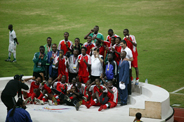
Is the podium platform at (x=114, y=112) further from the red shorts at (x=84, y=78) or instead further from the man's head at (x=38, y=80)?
the red shorts at (x=84, y=78)

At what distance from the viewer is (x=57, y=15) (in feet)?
101

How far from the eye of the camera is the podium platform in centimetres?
1007

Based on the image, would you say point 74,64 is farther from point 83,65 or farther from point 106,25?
point 106,25

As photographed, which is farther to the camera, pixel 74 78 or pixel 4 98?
pixel 74 78

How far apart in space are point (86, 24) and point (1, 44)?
741cm

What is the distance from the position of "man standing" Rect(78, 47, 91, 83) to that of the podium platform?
1.25 metres

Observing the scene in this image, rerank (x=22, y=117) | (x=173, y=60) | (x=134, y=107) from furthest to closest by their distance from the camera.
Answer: (x=173, y=60), (x=134, y=107), (x=22, y=117)

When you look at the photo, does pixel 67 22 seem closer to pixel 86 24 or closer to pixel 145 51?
pixel 86 24

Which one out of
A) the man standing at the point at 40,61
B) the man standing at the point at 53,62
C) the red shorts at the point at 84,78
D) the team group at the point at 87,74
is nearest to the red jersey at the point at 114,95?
the team group at the point at 87,74

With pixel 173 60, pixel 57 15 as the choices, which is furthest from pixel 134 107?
pixel 57 15

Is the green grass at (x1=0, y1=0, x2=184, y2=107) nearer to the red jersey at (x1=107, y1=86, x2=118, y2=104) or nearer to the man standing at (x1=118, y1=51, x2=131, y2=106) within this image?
the man standing at (x1=118, y1=51, x2=131, y2=106)

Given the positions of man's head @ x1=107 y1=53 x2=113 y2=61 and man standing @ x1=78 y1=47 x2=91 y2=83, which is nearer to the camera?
man's head @ x1=107 y1=53 x2=113 y2=61

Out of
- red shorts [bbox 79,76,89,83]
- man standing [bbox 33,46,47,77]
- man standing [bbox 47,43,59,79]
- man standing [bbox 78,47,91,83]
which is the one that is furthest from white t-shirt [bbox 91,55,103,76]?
man standing [bbox 33,46,47,77]

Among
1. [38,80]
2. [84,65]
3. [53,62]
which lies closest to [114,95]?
[84,65]
